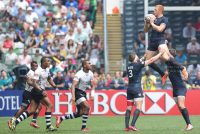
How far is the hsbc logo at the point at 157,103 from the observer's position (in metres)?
17.6

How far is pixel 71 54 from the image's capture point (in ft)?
66.6

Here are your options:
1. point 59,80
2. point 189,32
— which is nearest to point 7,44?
point 59,80

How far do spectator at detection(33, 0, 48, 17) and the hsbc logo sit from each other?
789cm

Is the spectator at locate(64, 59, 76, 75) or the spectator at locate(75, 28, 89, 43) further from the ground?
the spectator at locate(75, 28, 89, 43)

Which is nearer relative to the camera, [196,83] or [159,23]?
[159,23]

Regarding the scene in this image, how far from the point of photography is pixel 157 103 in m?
17.6

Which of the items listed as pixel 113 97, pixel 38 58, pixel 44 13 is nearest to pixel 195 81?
pixel 113 97

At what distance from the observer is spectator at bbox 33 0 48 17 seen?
72.4 ft

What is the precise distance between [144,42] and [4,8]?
7.62 m

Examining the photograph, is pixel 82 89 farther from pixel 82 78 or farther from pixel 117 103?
pixel 117 103

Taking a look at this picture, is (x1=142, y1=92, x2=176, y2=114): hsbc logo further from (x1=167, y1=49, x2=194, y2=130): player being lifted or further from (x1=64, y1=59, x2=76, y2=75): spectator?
(x1=167, y1=49, x2=194, y2=130): player being lifted

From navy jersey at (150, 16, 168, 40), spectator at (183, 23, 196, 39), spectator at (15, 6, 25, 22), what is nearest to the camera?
navy jersey at (150, 16, 168, 40)

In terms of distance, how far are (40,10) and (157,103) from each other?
28.1 ft

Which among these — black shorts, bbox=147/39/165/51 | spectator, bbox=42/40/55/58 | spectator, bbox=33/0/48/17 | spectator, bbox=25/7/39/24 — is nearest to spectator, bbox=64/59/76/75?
spectator, bbox=42/40/55/58
